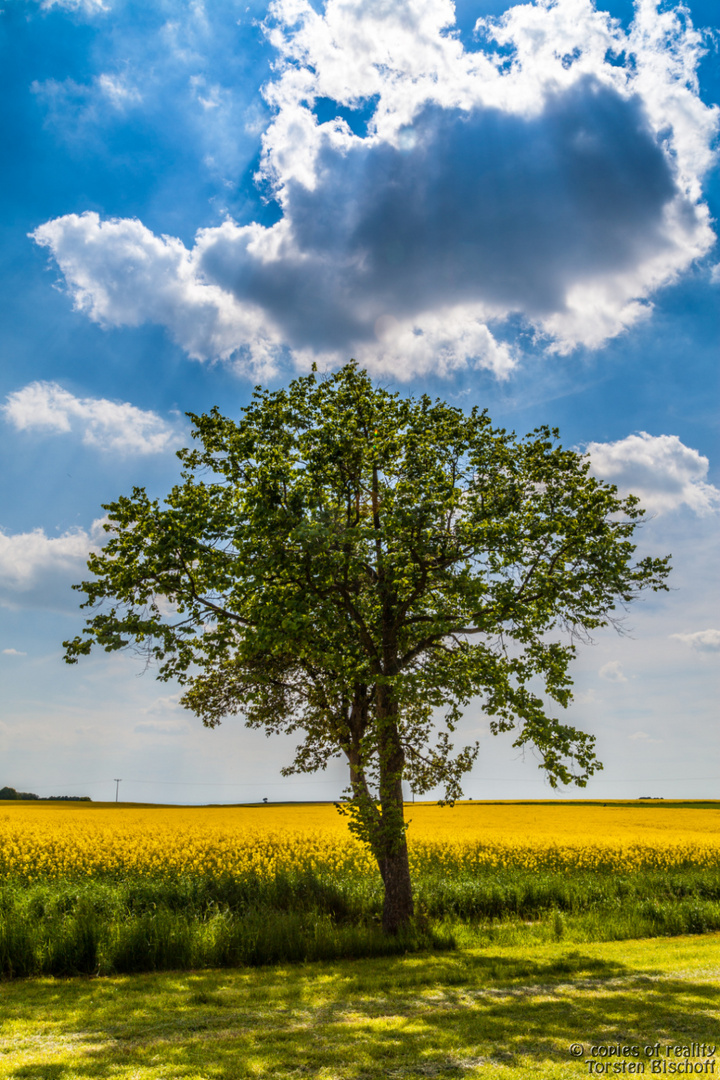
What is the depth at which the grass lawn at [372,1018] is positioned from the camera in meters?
6.56

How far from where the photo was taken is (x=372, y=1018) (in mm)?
8383

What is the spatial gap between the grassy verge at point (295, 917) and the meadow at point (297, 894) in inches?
1.3

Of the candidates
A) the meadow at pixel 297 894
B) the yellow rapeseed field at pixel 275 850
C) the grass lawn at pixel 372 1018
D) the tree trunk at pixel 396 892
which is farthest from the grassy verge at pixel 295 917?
the yellow rapeseed field at pixel 275 850

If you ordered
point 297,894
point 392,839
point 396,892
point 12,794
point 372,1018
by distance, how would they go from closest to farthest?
point 372,1018, point 392,839, point 396,892, point 297,894, point 12,794

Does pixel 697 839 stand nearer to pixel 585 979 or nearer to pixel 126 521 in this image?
pixel 585 979

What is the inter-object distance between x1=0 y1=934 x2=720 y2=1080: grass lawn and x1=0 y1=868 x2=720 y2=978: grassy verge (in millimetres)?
650

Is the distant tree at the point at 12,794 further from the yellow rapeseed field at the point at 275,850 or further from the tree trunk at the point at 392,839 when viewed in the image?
the tree trunk at the point at 392,839

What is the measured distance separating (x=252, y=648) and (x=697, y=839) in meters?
22.8

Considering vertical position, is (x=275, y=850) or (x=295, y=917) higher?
(x=295, y=917)

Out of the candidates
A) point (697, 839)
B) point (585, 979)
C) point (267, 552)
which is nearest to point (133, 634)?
point (267, 552)

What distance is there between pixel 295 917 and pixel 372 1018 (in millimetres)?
5499

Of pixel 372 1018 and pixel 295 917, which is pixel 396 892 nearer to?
pixel 295 917

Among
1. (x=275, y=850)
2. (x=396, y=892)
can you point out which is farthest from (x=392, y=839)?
(x=275, y=850)

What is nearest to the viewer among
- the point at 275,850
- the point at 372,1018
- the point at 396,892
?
the point at 372,1018
